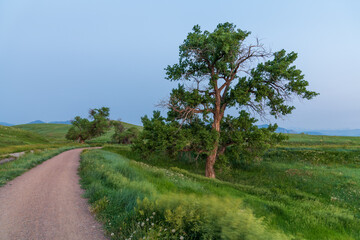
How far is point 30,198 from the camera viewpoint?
318 inches

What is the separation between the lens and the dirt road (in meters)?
5.16

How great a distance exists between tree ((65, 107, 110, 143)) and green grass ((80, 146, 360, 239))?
40.9m

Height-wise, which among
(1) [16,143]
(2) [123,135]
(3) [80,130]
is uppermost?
(3) [80,130]

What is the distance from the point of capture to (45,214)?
639 cm

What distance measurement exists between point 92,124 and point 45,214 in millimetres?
56931

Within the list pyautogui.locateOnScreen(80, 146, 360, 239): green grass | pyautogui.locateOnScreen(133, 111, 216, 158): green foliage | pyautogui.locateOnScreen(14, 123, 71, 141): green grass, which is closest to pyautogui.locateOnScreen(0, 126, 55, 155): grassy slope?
pyautogui.locateOnScreen(133, 111, 216, 158): green foliage

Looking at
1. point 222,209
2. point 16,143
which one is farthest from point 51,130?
→ point 222,209

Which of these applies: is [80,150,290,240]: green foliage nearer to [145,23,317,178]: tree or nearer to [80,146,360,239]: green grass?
[80,146,360,239]: green grass

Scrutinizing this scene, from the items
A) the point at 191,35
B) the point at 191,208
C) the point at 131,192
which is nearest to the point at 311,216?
the point at 191,208

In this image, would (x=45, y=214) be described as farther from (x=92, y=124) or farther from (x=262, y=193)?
(x=92, y=124)

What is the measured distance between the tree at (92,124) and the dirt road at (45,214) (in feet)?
169

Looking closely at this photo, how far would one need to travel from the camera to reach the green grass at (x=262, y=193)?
6.02 meters

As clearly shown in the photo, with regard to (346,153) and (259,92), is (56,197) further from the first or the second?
(346,153)

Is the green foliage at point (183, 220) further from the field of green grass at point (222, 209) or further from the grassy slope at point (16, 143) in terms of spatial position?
the grassy slope at point (16, 143)
